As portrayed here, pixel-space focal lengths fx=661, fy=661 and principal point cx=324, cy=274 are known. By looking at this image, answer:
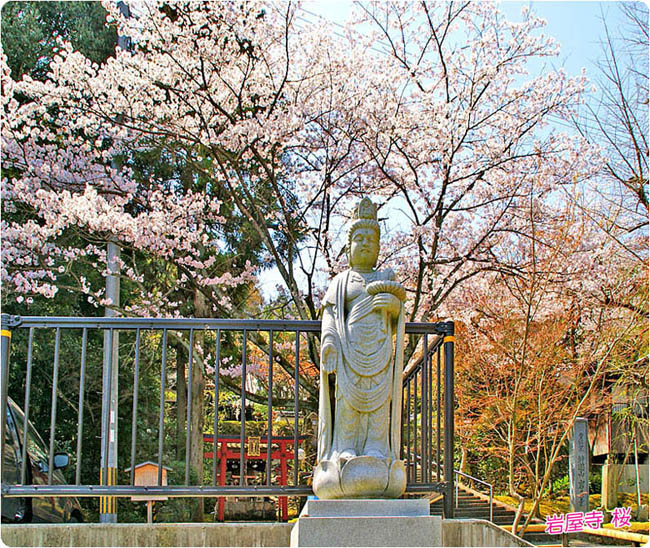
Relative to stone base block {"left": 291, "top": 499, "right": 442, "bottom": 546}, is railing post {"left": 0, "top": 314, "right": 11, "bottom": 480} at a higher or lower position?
higher

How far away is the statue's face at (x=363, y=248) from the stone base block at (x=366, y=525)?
1.46m

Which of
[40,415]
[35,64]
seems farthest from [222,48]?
[40,415]

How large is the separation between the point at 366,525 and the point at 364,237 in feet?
5.71

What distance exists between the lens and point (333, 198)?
32.9ft

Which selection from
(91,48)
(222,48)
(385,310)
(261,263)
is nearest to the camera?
(385,310)

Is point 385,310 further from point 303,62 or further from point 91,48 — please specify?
point 91,48

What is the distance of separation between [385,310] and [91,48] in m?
11.9

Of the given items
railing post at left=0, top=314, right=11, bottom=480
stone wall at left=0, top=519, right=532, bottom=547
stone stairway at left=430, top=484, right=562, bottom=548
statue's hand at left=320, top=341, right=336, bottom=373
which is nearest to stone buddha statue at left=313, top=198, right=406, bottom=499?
statue's hand at left=320, top=341, right=336, bottom=373

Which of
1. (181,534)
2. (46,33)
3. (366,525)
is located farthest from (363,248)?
(46,33)

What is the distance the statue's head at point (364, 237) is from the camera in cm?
426

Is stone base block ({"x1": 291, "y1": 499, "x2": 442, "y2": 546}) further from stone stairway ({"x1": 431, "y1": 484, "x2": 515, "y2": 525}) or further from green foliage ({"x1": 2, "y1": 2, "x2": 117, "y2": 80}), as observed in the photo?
stone stairway ({"x1": 431, "y1": 484, "x2": 515, "y2": 525})

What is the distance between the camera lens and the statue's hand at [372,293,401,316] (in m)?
3.97

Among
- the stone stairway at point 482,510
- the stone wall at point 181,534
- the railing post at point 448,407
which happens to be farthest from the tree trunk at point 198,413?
the railing post at point 448,407

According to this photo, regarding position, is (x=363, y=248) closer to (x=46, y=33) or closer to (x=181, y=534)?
(x=181, y=534)
